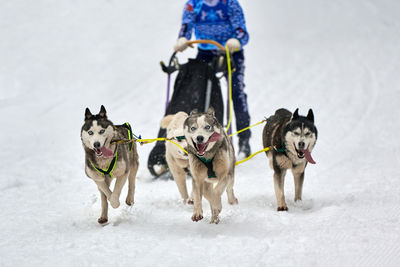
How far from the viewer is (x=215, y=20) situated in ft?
16.0

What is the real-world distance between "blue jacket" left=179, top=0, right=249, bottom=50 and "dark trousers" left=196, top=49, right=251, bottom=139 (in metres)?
0.11

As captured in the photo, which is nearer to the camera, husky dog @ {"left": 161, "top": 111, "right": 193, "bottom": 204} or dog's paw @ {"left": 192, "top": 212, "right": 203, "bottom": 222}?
dog's paw @ {"left": 192, "top": 212, "right": 203, "bottom": 222}

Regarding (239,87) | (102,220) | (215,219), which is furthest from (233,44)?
(102,220)

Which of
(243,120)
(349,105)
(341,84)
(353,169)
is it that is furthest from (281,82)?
(353,169)

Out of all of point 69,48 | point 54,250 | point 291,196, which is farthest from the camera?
point 69,48

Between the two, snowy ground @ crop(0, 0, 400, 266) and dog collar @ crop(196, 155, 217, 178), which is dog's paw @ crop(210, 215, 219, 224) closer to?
snowy ground @ crop(0, 0, 400, 266)

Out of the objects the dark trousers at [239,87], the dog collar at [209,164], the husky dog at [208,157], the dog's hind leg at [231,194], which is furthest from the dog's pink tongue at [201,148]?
the dark trousers at [239,87]

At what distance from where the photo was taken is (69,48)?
1098 cm

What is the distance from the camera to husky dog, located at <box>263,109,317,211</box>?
125 inches

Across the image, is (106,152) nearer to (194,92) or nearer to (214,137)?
(214,137)

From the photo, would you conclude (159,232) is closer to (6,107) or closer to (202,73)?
(202,73)

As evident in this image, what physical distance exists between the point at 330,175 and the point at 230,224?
1.79 meters

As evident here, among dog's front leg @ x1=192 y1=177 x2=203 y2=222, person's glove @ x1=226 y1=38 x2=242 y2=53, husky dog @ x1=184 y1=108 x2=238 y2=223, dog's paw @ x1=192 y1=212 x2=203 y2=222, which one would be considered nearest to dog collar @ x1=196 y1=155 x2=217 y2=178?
husky dog @ x1=184 y1=108 x2=238 y2=223

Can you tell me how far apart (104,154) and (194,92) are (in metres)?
1.76
